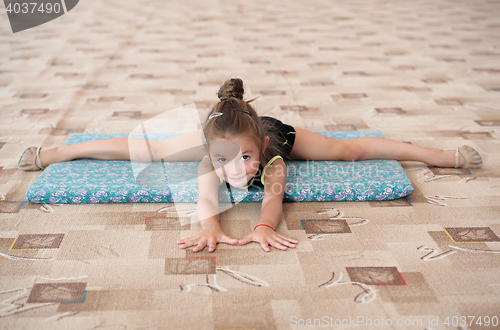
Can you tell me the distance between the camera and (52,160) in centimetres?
138

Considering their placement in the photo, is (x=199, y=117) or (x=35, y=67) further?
(x=35, y=67)

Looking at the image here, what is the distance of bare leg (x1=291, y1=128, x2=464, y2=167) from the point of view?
1.41 m

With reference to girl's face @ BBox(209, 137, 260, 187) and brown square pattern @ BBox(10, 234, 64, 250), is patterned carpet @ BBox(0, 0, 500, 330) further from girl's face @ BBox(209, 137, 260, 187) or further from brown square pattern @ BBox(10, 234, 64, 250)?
girl's face @ BBox(209, 137, 260, 187)

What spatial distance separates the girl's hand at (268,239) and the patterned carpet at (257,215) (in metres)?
0.02

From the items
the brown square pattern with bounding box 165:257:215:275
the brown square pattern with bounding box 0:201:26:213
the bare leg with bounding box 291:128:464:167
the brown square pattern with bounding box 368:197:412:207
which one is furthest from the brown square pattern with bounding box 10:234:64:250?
the brown square pattern with bounding box 368:197:412:207

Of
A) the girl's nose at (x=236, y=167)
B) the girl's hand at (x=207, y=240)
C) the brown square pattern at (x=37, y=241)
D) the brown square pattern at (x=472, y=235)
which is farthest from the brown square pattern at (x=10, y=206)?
the brown square pattern at (x=472, y=235)

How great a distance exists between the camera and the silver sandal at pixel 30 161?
1.39m

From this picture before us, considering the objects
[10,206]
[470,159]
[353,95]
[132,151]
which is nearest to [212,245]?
[132,151]

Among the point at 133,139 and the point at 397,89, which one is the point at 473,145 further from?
the point at 133,139

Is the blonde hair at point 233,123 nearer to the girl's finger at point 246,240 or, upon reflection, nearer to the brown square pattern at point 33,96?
the girl's finger at point 246,240

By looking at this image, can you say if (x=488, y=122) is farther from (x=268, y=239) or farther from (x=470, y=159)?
(x=268, y=239)

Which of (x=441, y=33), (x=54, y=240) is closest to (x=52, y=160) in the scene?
(x=54, y=240)

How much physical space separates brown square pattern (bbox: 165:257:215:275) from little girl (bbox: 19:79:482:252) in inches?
1.4

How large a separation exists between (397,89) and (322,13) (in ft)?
7.86
